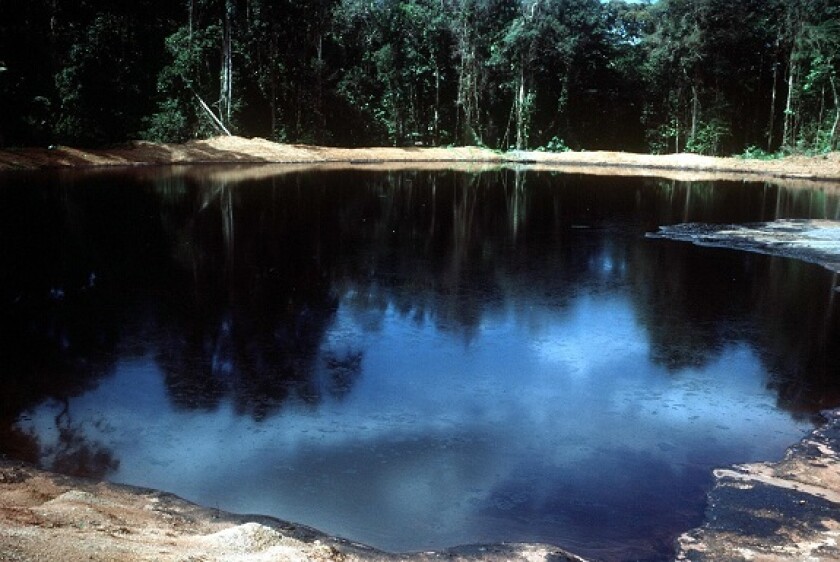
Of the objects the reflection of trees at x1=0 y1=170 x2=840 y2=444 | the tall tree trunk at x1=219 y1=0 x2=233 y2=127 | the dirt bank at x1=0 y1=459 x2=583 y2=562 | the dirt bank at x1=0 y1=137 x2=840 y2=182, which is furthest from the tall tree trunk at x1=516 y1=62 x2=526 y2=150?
the dirt bank at x1=0 y1=459 x2=583 y2=562

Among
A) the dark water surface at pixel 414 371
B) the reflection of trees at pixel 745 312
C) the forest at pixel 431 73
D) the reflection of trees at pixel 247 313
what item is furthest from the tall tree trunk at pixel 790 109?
the reflection of trees at pixel 247 313

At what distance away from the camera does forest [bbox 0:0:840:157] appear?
27.8 meters

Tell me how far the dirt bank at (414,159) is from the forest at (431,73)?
132 centimetres

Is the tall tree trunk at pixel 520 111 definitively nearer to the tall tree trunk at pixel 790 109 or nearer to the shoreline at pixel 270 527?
the tall tree trunk at pixel 790 109

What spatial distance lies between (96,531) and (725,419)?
14.2 ft

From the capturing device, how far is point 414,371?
21.5 ft

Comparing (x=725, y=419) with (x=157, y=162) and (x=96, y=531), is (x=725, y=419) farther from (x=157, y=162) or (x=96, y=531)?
(x=157, y=162)

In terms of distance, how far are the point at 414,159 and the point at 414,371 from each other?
2925 cm

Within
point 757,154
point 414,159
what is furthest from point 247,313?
point 757,154

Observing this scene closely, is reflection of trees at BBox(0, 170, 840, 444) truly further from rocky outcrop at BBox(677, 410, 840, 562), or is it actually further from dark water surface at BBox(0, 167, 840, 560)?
rocky outcrop at BBox(677, 410, 840, 562)

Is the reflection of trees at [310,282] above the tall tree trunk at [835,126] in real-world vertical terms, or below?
below

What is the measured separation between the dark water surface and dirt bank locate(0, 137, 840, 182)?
41.9 ft

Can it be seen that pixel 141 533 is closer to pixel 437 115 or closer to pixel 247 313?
pixel 247 313

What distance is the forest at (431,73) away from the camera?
2784cm
